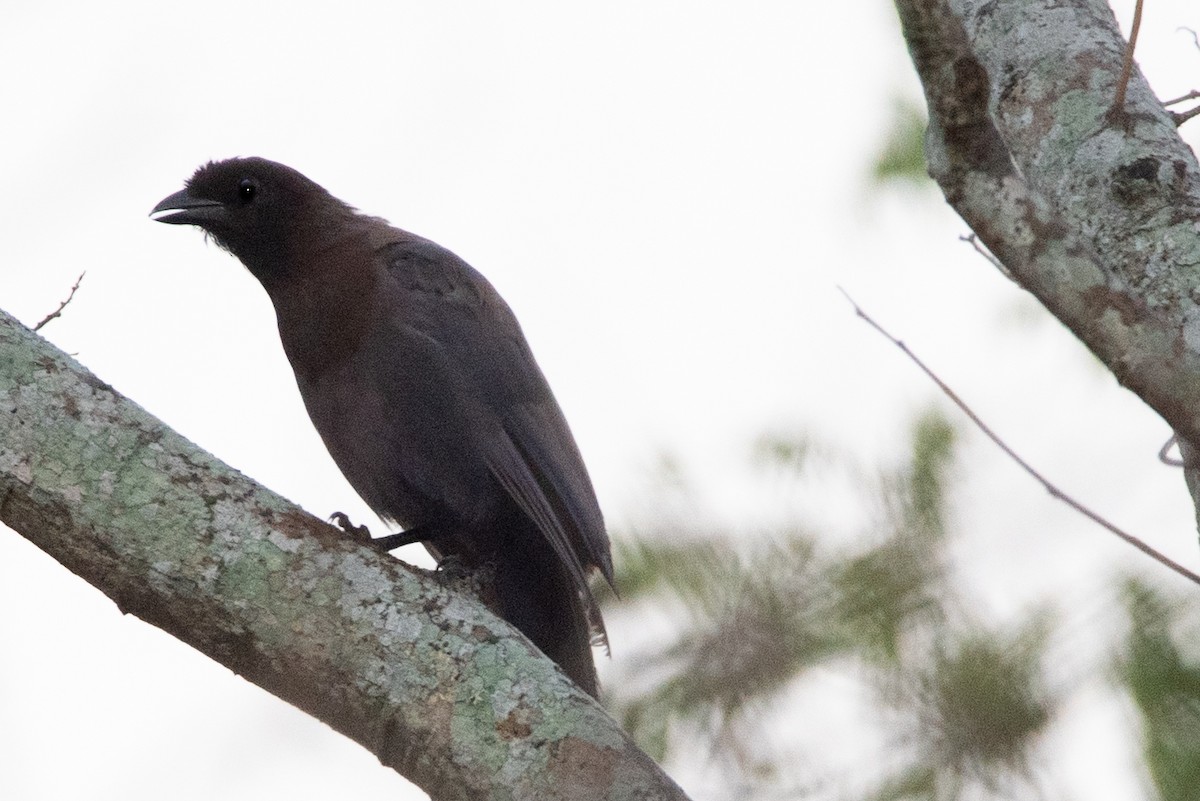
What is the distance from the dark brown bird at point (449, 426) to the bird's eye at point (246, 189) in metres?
0.46

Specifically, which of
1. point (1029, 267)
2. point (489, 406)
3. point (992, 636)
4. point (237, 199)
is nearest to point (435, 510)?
point (489, 406)

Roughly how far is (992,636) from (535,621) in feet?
6.50

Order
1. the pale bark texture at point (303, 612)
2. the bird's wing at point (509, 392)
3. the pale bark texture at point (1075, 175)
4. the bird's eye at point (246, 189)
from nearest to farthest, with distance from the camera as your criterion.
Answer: the pale bark texture at point (1075, 175), the pale bark texture at point (303, 612), the bird's wing at point (509, 392), the bird's eye at point (246, 189)

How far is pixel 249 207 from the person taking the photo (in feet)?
17.2

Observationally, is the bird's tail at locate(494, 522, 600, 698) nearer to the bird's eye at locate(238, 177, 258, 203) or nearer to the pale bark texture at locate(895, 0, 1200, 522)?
the bird's eye at locate(238, 177, 258, 203)

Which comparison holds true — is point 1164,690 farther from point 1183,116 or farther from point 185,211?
point 185,211

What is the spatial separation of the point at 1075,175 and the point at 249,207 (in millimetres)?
2887

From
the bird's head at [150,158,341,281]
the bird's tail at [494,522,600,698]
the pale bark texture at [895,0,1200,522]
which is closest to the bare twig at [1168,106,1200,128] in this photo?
the pale bark texture at [895,0,1200,522]

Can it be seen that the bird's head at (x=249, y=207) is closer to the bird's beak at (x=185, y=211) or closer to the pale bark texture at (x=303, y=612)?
the bird's beak at (x=185, y=211)

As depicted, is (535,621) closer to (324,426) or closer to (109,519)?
(324,426)

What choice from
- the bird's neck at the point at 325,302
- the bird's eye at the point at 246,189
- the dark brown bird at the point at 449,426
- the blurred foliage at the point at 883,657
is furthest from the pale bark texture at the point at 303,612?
the bird's eye at the point at 246,189

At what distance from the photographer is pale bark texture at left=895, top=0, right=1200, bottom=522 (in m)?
2.38

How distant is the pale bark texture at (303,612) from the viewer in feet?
9.14

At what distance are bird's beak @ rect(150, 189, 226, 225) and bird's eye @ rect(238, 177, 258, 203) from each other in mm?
88
